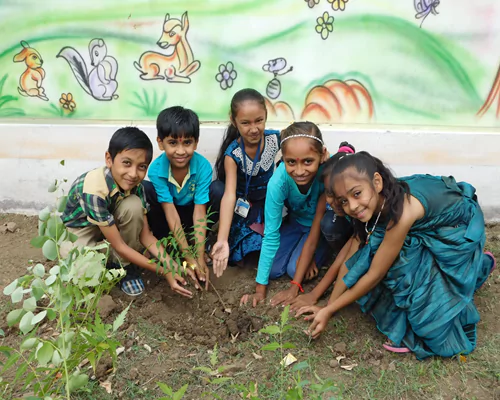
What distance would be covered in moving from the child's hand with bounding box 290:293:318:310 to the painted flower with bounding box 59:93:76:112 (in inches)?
85.2

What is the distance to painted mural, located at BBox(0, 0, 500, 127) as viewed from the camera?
3.19 metres

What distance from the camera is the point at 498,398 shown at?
1987 mm

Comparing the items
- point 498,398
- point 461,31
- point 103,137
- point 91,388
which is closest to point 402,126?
point 461,31

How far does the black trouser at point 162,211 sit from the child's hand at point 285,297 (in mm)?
680

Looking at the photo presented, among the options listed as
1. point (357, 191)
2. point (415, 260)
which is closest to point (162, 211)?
point (357, 191)

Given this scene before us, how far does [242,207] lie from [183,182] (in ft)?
1.30

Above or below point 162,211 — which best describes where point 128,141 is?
above

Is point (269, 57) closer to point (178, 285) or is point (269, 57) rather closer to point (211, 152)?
point (211, 152)

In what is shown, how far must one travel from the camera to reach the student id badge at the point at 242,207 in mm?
2968

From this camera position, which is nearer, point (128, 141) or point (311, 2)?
point (128, 141)

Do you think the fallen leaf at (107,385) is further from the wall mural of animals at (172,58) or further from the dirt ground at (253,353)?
the wall mural of animals at (172,58)

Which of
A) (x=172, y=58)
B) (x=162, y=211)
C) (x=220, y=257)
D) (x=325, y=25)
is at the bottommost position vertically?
(x=220, y=257)

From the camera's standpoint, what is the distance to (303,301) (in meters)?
2.59

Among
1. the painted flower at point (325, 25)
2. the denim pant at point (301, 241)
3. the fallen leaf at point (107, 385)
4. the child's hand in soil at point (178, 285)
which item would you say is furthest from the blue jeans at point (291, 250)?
the painted flower at point (325, 25)
